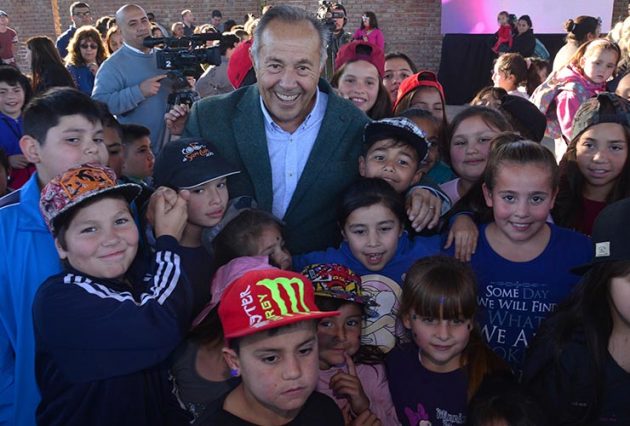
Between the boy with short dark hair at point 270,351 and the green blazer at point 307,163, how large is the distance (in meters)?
0.91

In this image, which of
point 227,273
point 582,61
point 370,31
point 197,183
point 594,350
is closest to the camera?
point 594,350

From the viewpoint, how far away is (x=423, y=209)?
2.28m

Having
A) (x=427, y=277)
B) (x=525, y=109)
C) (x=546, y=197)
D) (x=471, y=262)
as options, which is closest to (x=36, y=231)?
(x=427, y=277)

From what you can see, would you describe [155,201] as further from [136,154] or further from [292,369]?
[136,154]

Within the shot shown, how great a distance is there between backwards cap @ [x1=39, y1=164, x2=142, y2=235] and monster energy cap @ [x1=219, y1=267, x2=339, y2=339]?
50 cm

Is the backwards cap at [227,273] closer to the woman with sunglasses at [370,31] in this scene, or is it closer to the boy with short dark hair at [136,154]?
the boy with short dark hair at [136,154]

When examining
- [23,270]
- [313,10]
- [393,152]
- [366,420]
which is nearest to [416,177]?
[393,152]

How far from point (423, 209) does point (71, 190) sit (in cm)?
131

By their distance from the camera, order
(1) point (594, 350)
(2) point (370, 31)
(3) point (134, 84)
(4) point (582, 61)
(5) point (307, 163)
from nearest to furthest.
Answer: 1. (1) point (594, 350)
2. (5) point (307, 163)
3. (3) point (134, 84)
4. (4) point (582, 61)
5. (2) point (370, 31)

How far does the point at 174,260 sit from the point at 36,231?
50 cm

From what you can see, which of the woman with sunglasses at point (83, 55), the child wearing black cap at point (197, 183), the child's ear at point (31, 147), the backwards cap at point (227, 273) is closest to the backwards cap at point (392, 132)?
the child wearing black cap at point (197, 183)

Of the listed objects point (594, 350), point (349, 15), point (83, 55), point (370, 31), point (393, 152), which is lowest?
point (594, 350)

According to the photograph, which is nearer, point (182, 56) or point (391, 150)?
point (391, 150)

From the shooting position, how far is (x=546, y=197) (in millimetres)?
2189
